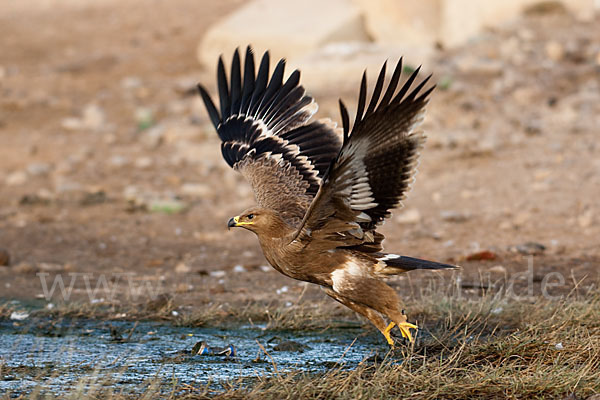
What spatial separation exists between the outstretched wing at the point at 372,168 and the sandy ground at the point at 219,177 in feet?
5.39

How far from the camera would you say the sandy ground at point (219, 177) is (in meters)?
7.35

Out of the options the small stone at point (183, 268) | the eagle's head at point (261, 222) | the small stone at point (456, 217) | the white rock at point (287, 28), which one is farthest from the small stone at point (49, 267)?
the white rock at point (287, 28)

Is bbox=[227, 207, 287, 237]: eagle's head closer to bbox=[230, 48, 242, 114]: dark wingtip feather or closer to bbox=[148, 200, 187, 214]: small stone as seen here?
bbox=[230, 48, 242, 114]: dark wingtip feather

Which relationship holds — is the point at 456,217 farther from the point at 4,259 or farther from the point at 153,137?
the point at 153,137

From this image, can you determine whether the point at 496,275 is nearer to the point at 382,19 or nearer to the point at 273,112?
the point at 273,112

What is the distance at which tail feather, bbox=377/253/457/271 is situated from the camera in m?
4.80

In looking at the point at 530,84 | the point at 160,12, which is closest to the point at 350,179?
the point at 530,84

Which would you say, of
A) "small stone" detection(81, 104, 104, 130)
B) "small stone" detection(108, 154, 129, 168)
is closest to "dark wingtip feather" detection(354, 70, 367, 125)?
"small stone" detection(108, 154, 129, 168)

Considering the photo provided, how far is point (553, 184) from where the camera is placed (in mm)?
9398

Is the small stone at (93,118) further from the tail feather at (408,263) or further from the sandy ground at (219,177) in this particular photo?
the tail feather at (408,263)

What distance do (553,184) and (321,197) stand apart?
573 cm

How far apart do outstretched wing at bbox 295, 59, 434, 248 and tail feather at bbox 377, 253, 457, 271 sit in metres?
0.27

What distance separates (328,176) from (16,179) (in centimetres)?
826

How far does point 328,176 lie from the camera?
4234 mm
